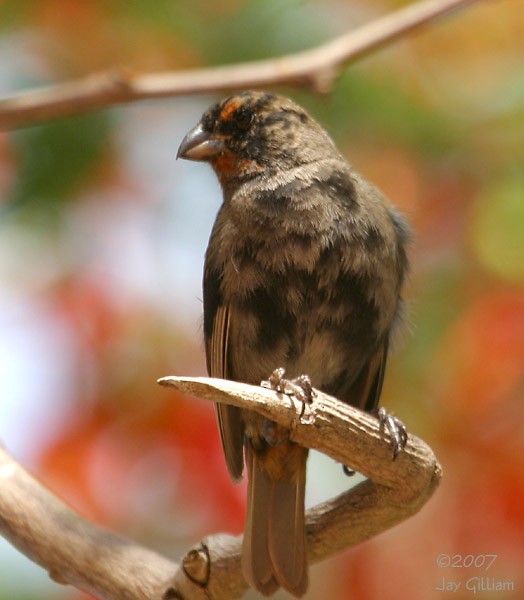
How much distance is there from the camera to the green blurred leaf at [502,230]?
13.6 ft

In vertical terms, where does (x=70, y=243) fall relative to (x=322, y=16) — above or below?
below

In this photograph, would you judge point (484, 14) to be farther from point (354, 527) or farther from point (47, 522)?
point (47, 522)

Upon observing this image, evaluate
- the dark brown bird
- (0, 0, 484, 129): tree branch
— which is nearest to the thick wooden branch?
the dark brown bird

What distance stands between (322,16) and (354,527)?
99.5 inches

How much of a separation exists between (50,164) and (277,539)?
198cm

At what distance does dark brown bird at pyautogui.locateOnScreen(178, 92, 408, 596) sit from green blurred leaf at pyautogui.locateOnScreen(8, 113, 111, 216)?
0.93 m

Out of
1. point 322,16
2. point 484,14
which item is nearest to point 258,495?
point 322,16

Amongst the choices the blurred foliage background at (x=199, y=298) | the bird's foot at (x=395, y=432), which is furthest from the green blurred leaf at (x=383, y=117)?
the bird's foot at (x=395, y=432)

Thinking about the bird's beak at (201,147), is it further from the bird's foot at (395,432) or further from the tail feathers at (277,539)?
the bird's foot at (395,432)

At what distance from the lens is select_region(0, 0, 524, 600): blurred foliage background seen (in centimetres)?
423

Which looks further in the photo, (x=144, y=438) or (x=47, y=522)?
(x=144, y=438)

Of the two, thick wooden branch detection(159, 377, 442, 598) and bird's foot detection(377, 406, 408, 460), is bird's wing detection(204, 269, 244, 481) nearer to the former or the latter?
thick wooden branch detection(159, 377, 442, 598)

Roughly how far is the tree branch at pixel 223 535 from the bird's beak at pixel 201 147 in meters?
1.28

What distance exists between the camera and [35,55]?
15.7 ft
